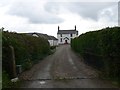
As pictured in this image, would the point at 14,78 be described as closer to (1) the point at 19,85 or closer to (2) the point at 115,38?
(1) the point at 19,85

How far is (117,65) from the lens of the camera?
13398 mm

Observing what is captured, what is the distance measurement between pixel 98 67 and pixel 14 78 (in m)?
6.48

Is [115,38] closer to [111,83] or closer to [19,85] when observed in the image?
[111,83]

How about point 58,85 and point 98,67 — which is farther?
point 98,67

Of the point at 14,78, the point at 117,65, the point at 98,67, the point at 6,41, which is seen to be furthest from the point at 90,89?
the point at 98,67

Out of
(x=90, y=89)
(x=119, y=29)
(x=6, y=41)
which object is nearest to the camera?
(x=90, y=89)

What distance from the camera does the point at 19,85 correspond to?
39.9ft

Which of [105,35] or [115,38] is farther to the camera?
[105,35]

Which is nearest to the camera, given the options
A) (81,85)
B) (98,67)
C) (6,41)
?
(81,85)

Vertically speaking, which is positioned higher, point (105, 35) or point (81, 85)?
point (105, 35)

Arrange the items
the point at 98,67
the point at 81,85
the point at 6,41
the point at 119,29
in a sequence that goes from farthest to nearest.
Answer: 1. the point at 98,67
2. the point at 6,41
3. the point at 119,29
4. the point at 81,85

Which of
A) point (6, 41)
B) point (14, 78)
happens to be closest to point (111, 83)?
point (14, 78)

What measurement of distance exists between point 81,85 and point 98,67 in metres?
6.56

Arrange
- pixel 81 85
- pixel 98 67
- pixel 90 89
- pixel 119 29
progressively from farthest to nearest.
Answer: pixel 98 67, pixel 119 29, pixel 81 85, pixel 90 89
